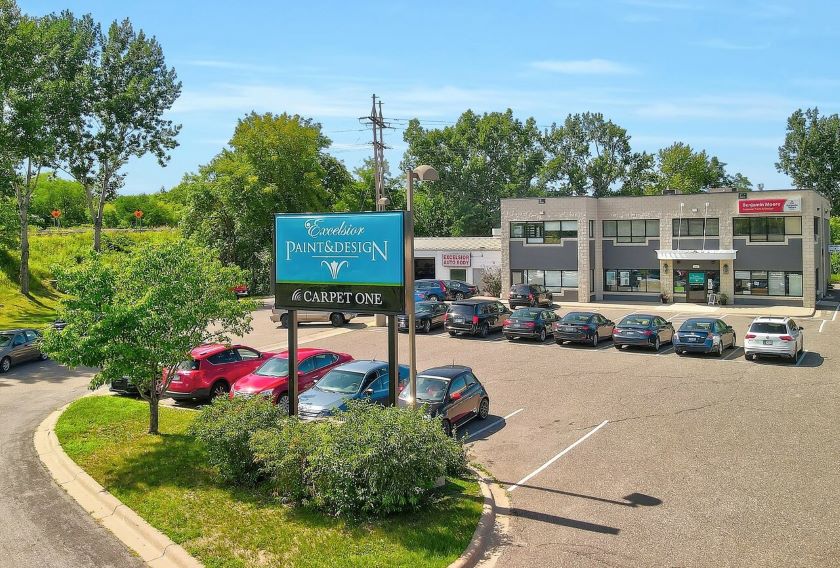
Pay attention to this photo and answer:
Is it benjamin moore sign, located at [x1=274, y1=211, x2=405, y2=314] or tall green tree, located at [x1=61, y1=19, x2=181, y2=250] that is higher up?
tall green tree, located at [x1=61, y1=19, x2=181, y2=250]

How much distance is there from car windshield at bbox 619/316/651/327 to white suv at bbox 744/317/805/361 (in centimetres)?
378

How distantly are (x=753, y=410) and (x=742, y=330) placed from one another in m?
16.2

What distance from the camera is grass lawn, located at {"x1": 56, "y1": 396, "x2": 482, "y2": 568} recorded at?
9023mm

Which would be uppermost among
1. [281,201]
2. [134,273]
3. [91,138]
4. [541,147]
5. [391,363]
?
[541,147]

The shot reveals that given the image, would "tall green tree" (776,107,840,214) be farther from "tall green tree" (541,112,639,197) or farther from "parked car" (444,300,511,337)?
"parked car" (444,300,511,337)

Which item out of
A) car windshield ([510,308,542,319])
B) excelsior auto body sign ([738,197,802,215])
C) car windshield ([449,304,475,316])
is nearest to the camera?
car windshield ([510,308,542,319])

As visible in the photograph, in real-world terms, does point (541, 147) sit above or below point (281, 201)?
above

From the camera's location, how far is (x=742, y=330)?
31797 mm

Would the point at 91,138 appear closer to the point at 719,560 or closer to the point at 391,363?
the point at 391,363

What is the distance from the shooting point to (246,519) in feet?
33.6

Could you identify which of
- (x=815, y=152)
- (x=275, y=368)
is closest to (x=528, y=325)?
(x=275, y=368)

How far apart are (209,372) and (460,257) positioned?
35.9 metres

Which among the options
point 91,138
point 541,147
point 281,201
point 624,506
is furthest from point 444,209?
point 624,506

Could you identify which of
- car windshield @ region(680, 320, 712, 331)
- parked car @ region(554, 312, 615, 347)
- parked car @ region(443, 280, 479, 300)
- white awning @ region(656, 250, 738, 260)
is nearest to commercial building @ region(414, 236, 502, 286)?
parked car @ region(443, 280, 479, 300)
